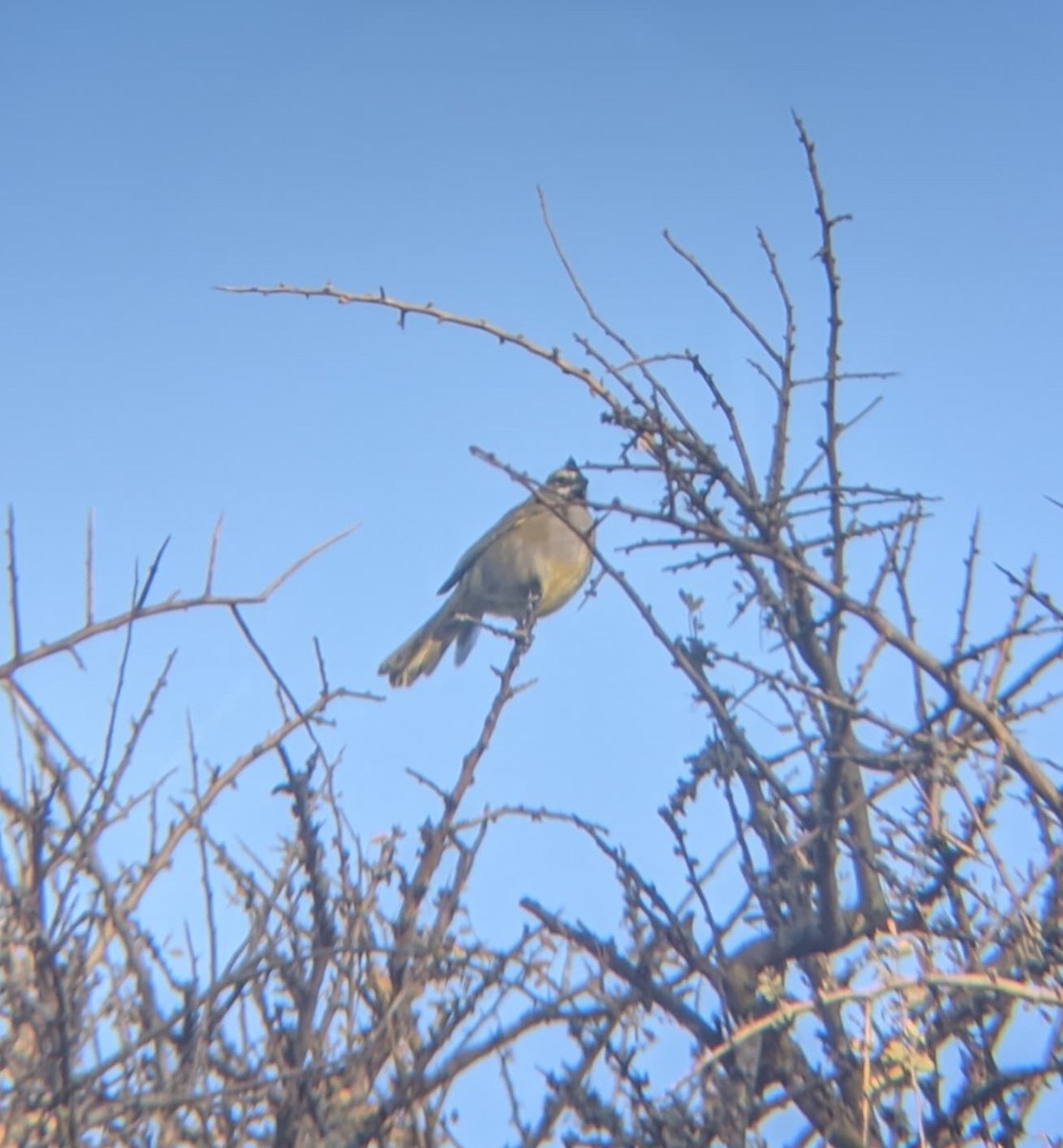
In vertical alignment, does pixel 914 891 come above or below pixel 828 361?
below

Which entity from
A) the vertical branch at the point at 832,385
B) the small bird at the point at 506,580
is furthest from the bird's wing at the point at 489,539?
the vertical branch at the point at 832,385

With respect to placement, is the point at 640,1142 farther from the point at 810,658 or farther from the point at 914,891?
the point at 810,658

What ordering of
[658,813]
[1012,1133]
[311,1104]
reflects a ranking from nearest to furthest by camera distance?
[1012,1133], [311,1104], [658,813]

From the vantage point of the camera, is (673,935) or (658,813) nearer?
(673,935)

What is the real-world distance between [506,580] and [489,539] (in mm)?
451

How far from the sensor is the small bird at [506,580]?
28.6 ft

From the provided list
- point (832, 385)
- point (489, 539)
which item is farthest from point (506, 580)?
point (832, 385)

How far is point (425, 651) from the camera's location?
8703mm

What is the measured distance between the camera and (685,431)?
3227 mm

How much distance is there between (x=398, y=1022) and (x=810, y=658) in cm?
123

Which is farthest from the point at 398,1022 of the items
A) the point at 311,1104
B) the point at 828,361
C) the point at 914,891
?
the point at 828,361

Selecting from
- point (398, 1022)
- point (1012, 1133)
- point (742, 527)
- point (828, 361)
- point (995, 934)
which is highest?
point (828, 361)

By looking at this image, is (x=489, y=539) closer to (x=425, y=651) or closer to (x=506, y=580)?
(x=506, y=580)

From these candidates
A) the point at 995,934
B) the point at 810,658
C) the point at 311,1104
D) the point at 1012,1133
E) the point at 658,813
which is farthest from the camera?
the point at 658,813
